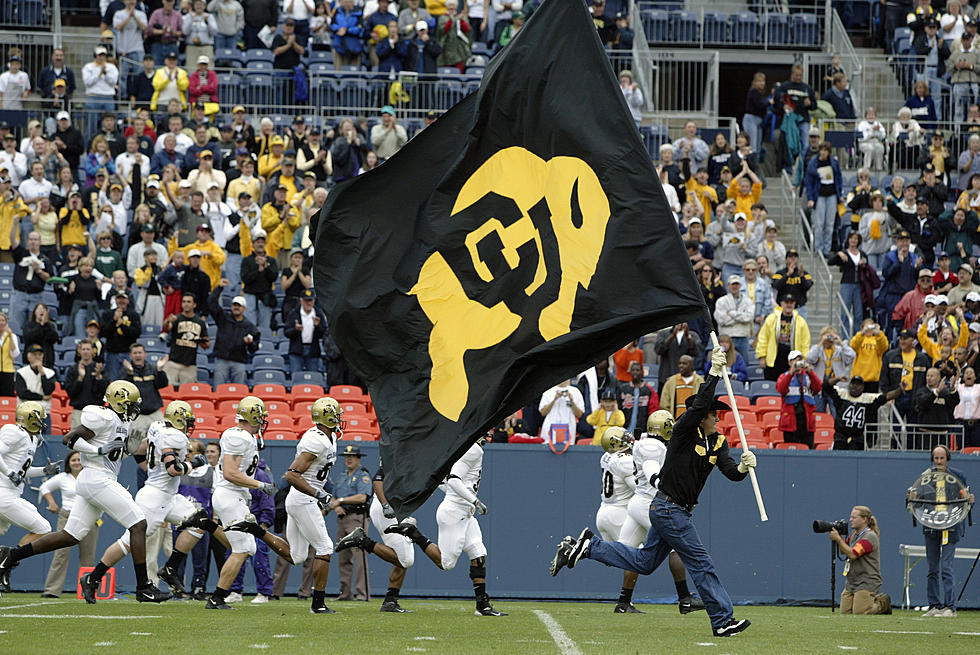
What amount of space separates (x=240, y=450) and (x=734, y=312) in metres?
8.15

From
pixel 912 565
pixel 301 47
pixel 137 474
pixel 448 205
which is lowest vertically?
pixel 912 565

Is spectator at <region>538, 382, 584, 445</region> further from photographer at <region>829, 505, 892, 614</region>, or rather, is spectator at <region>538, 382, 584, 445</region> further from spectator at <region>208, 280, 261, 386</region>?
spectator at <region>208, 280, 261, 386</region>

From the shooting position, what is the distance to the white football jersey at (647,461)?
14.5 metres

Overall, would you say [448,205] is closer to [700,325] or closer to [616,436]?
[616,436]

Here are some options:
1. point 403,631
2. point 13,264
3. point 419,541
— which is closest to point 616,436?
point 419,541

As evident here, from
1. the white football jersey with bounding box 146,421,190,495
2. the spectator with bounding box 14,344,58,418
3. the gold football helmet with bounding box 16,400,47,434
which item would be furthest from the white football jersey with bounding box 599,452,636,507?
the spectator with bounding box 14,344,58,418

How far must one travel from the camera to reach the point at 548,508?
57.5 feet

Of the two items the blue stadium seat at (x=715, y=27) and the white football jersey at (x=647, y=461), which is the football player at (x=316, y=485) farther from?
the blue stadium seat at (x=715, y=27)

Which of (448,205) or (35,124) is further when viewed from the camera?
(35,124)

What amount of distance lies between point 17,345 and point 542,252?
10.5 meters

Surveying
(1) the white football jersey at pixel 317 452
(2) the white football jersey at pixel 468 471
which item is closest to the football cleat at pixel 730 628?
(2) the white football jersey at pixel 468 471

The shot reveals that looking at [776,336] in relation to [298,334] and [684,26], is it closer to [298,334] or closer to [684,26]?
[298,334]

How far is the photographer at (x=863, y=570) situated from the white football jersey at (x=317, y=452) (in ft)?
18.3

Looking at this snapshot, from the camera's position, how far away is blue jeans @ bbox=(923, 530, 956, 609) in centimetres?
1560
